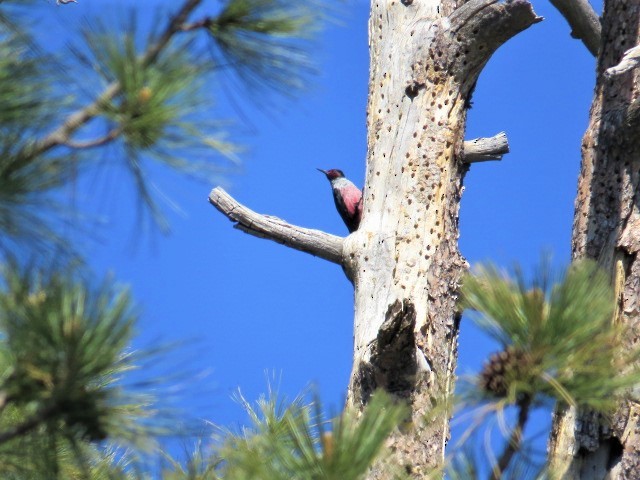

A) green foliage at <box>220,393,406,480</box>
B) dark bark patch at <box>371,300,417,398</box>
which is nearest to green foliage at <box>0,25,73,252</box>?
green foliage at <box>220,393,406,480</box>

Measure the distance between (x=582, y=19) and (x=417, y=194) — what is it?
1614 mm

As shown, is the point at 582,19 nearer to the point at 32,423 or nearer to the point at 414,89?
the point at 414,89

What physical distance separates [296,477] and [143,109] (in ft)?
2.33

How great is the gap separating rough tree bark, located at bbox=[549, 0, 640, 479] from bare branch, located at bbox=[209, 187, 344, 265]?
0.86 meters

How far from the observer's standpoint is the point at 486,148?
11.8ft

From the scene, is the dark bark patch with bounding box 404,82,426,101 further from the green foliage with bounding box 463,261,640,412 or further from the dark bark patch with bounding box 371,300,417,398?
the green foliage with bounding box 463,261,640,412

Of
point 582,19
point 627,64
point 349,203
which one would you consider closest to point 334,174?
point 349,203

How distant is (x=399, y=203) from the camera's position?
3.29 metres

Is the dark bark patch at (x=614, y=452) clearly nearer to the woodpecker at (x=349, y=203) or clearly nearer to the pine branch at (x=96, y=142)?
the pine branch at (x=96, y=142)

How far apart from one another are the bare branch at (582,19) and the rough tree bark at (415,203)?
3.11 ft

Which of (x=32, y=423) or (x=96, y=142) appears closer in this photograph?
(x=32, y=423)

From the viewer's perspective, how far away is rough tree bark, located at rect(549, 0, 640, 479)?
9.77 feet

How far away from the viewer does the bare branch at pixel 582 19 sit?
4332 mm

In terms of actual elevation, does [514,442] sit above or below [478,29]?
below
